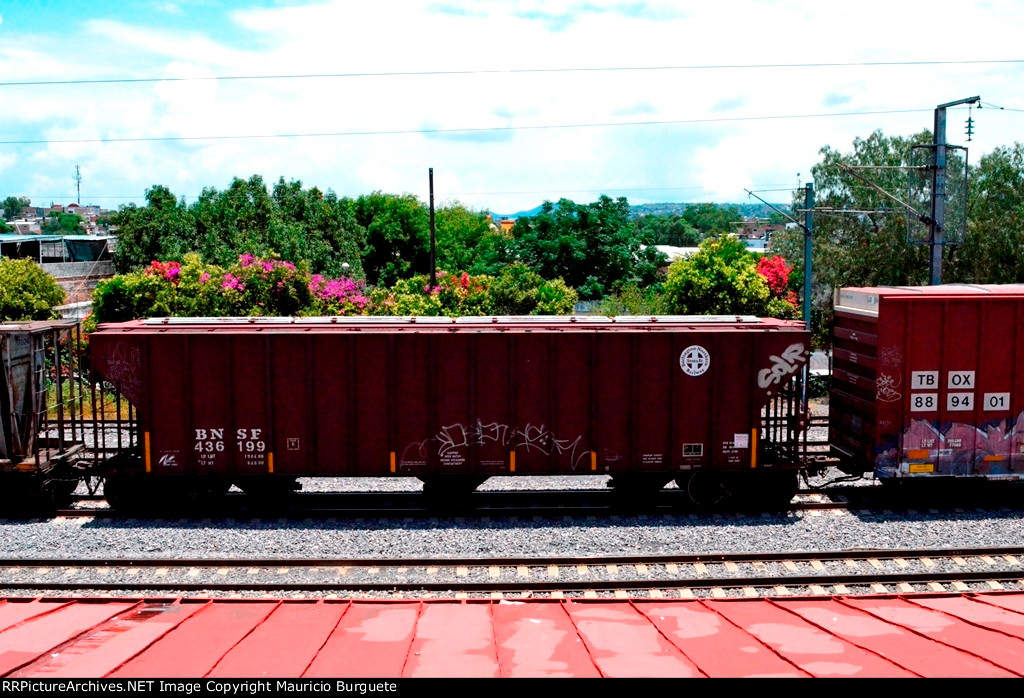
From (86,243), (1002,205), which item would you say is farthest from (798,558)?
(86,243)

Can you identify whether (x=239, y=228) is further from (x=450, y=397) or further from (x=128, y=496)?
(x=450, y=397)

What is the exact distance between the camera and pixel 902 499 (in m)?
14.8

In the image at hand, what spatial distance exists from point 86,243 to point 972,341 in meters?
59.2

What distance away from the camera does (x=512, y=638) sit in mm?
7176

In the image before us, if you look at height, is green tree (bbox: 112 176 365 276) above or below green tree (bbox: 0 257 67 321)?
above

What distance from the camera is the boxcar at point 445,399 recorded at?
13914 mm

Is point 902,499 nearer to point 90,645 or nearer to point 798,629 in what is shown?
point 798,629

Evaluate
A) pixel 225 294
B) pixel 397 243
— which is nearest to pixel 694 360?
pixel 225 294

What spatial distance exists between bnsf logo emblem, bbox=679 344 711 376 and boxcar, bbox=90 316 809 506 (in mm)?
23

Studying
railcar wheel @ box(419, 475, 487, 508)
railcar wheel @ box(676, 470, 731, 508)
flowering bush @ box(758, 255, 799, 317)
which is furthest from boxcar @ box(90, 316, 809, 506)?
flowering bush @ box(758, 255, 799, 317)

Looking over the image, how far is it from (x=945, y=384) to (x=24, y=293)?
96.5 feet

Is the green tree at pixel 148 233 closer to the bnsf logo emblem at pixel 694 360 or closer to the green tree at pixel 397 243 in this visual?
the green tree at pixel 397 243

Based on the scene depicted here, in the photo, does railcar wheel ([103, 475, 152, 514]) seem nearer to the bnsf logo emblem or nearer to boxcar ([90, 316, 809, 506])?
boxcar ([90, 316, 809, 506])

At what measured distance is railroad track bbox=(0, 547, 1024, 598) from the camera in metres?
11.1
